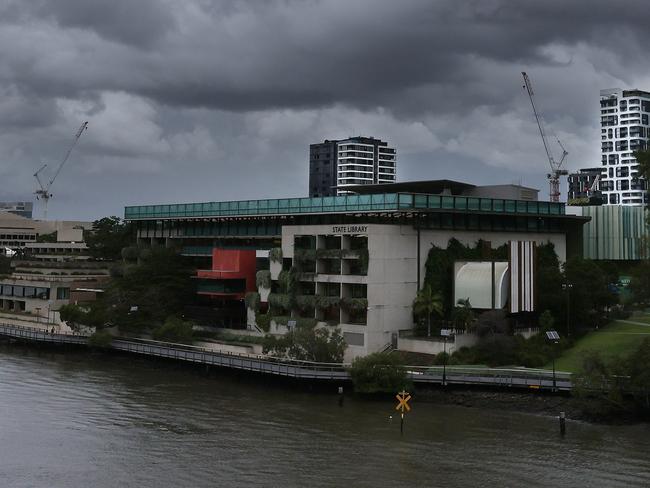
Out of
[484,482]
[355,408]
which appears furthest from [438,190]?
[484,482]

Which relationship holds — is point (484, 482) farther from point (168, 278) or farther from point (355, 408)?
point (168, 278)

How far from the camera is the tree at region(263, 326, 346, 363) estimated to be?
256 feet

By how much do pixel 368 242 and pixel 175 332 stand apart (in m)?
28.3

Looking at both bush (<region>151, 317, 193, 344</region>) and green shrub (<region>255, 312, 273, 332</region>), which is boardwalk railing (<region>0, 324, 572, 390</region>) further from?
green shrub (<region>255, 312, 273, 332</region>)

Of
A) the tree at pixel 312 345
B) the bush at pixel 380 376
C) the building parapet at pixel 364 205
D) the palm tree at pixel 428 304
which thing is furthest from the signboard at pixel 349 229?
the bush at pixel 380 376

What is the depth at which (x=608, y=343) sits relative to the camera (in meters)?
79.7

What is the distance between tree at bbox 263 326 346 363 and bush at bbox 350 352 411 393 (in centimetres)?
757

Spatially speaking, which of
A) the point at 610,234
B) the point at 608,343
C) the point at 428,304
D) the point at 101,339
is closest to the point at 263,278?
the point at 428,304

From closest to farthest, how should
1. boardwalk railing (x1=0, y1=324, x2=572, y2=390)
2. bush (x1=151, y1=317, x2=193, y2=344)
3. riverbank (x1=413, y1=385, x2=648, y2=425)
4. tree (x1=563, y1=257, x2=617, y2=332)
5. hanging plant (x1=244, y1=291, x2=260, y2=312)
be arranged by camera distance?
riverbank (x1=413, y1=385, x2=648, y2=425) → boardwalk railing (x1=0, y1=324, x2=572, y2=390) → tree (x1=563, y1=257, x2=617, y2=332) → hanging plant (x1=244, y1=291, x2=260, y2=312) → bush (x1=151, y1=317, x2=193, y2=344)

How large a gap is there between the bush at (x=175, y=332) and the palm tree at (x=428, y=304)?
95.8ft

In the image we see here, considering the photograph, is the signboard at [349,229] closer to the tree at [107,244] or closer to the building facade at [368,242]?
the building facade at [368,242]

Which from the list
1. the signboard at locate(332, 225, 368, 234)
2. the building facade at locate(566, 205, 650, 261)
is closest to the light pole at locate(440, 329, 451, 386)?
the signboard at locate(332, 225, 368, 234)

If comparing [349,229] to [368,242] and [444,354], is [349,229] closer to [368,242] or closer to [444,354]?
[368,242]

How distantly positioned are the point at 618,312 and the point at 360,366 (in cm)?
4228
